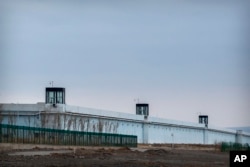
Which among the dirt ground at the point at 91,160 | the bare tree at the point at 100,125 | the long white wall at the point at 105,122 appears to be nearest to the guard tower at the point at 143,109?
the long white wall at the point at 105,122

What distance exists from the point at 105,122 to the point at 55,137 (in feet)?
76.1

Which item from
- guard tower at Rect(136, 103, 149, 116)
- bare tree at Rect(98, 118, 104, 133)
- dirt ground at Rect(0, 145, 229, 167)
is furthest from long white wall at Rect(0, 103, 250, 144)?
dirt ground at Rect(0, 145, 229, 167)

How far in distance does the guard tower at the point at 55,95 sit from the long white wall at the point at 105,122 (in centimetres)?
213

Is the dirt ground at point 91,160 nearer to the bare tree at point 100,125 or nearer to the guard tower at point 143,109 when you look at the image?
the bare tree at point 100,125

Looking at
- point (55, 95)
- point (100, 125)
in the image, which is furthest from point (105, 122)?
point (55, 95)

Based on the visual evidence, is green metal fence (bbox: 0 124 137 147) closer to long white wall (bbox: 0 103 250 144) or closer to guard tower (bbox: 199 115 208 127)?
long white wall (bbox: 0 103 250 144)

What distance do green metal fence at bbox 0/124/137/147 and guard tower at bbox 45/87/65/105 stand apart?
8.64 m

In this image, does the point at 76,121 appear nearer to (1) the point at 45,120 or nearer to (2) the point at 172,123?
(1) the point at 45,120

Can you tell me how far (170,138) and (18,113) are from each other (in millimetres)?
38248

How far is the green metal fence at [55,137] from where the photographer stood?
4719 centimetres

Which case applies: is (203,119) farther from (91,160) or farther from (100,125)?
(91,160)

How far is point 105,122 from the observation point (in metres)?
78.0

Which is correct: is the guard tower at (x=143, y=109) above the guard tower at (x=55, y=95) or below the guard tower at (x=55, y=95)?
below

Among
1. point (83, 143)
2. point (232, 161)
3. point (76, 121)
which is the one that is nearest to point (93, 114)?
point (76, 121)
